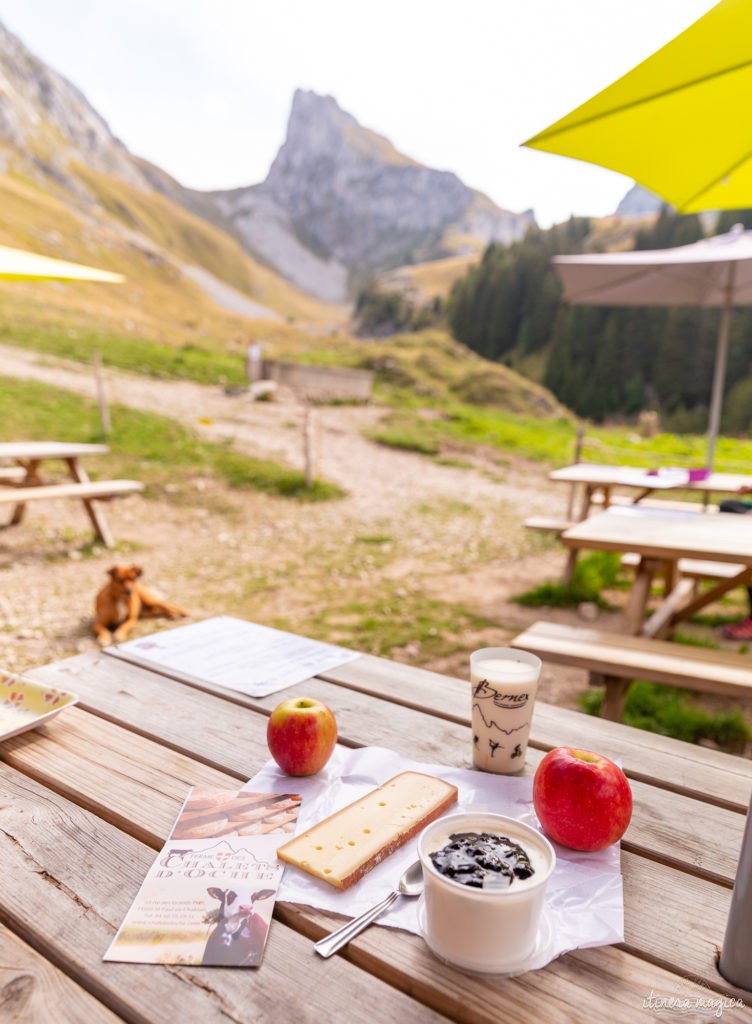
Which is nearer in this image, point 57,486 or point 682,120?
point 682,120

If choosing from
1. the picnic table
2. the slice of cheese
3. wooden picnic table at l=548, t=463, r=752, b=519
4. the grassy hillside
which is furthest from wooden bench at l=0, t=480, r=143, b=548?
the grassy hillside

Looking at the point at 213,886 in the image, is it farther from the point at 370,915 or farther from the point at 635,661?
the point at 635,661

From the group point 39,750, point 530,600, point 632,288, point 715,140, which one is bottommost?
point 530,600

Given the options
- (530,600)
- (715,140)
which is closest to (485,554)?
(530,600)

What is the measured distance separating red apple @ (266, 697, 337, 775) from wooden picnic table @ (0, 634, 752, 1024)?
0.27 feet

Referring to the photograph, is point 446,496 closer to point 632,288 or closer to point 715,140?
point 632,288

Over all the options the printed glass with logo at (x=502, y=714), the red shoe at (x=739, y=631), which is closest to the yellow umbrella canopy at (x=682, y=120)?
the printed glass with logo at (x=502, y=714)

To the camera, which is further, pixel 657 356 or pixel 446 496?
pixel 657 356

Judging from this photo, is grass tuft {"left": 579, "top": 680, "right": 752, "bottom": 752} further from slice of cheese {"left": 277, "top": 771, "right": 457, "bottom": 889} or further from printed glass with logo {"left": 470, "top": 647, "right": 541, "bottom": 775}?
slice of cheese {"left": 277, "top": 771, "right": 457, "bottom": 889}

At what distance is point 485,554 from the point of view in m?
6.58

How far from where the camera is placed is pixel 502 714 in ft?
3.84

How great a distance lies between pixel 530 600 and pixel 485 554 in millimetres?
1380

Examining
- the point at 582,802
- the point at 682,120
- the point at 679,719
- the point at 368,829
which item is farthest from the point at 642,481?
the point at 368,829

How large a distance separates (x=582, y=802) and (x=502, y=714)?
0.23m
